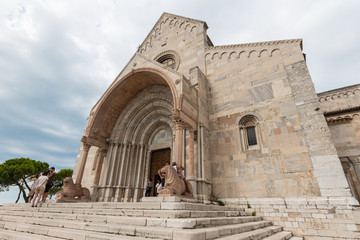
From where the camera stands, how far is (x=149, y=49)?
16234 mm

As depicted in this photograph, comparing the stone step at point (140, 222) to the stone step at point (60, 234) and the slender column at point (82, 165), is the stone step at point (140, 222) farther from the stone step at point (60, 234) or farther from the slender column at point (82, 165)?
the slender column at point (82, 165)

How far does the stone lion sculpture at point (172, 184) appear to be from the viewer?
17.8ft

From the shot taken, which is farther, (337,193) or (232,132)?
(232,132)

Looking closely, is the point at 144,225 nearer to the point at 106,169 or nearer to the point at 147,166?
the point at 147,166

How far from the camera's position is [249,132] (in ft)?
29.1

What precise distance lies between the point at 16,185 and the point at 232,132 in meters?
27.1

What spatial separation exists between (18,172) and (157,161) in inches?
788

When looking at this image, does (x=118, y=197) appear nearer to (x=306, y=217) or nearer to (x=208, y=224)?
(x=208, y=224)

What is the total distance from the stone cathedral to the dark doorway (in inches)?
2.7

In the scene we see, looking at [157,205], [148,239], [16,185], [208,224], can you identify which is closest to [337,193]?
[208,224]

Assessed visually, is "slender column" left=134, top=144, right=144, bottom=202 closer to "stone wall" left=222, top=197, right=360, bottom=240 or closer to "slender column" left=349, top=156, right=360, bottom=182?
"stone wall" left=222, top=197, right=360, bottom=240

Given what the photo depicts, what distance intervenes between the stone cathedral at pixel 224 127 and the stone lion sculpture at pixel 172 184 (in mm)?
1172

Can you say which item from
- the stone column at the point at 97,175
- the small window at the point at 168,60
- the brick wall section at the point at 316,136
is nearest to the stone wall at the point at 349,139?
the brick wall section at the point at 316,136

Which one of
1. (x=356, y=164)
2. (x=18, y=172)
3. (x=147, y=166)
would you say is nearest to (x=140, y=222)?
(x=147, y=166)
